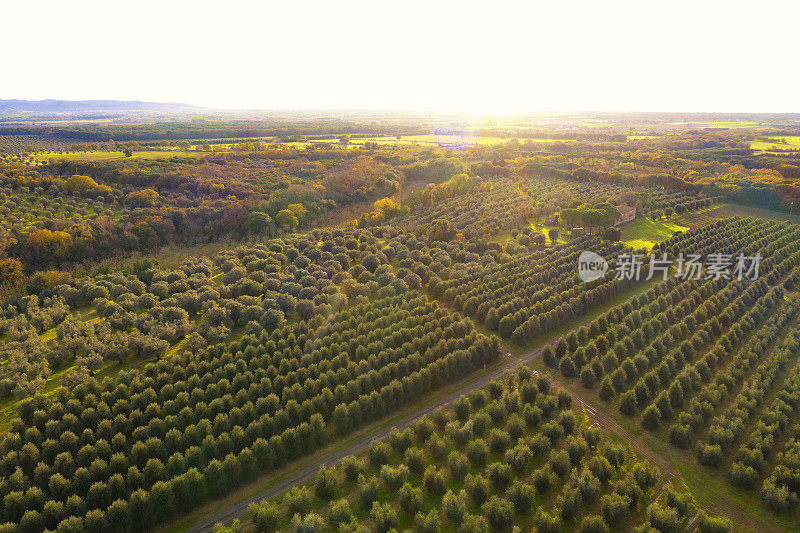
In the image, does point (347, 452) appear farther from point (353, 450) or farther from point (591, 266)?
point (591, 266)

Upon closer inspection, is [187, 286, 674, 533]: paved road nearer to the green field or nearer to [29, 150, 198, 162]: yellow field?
the green field

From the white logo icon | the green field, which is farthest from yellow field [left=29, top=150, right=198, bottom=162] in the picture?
the green field

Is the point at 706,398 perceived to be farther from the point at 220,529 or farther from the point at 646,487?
the point at 220,529

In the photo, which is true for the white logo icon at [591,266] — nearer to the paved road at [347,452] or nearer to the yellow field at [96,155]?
the paved road at [347,452]

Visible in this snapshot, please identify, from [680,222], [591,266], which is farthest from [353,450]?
A: [680,222]

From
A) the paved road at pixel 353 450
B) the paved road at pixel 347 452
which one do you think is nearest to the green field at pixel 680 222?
the paved road at pixel 353 450

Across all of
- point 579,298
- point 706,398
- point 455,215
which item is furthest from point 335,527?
point 455,215
